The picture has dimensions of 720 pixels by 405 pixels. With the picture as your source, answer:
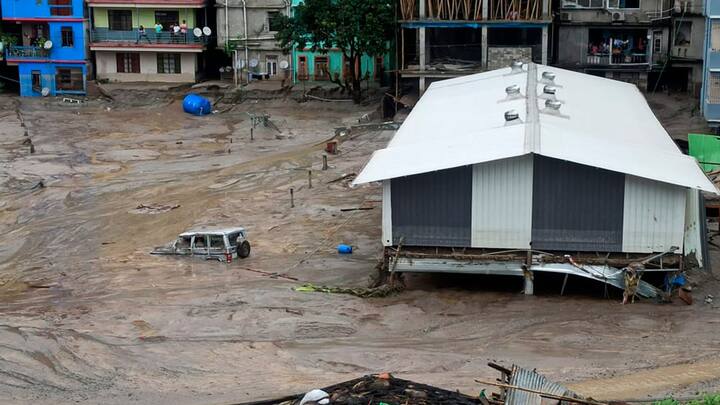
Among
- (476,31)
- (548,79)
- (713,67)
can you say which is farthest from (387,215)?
(476,31)

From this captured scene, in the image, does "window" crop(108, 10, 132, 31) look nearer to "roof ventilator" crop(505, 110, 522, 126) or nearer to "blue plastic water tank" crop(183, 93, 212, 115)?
"blue plastic water tank" crop(183, 93, 212, 115)

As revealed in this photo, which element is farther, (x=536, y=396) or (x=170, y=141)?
(x=170, y=141)

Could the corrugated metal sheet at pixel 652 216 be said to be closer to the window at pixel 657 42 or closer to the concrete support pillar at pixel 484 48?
the concrete support pillar at pixel 484 48

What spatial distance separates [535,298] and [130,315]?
35.4 feet

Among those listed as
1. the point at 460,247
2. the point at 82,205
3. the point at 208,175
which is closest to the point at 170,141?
the point at 208,175

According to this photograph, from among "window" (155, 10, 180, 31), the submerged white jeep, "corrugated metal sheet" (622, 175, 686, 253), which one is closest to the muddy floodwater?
the submerged white jeep

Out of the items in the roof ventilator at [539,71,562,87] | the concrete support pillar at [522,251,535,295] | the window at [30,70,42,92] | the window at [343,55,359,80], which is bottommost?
the concrete support pillar at [522,251,535,295]

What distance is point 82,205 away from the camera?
44062 millimetres

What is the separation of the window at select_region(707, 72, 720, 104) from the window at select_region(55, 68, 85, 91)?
3640cm

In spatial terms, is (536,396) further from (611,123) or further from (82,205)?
(82,205)

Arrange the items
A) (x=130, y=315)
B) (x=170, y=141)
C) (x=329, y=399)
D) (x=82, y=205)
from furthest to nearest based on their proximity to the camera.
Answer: (x=170, y=141), (x=82, y=205), (x=130, y=315), (x=329, y=399)

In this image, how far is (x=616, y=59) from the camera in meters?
60.0

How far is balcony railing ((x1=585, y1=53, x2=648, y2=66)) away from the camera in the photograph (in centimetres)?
5956

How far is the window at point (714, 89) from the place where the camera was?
50.4 metres
